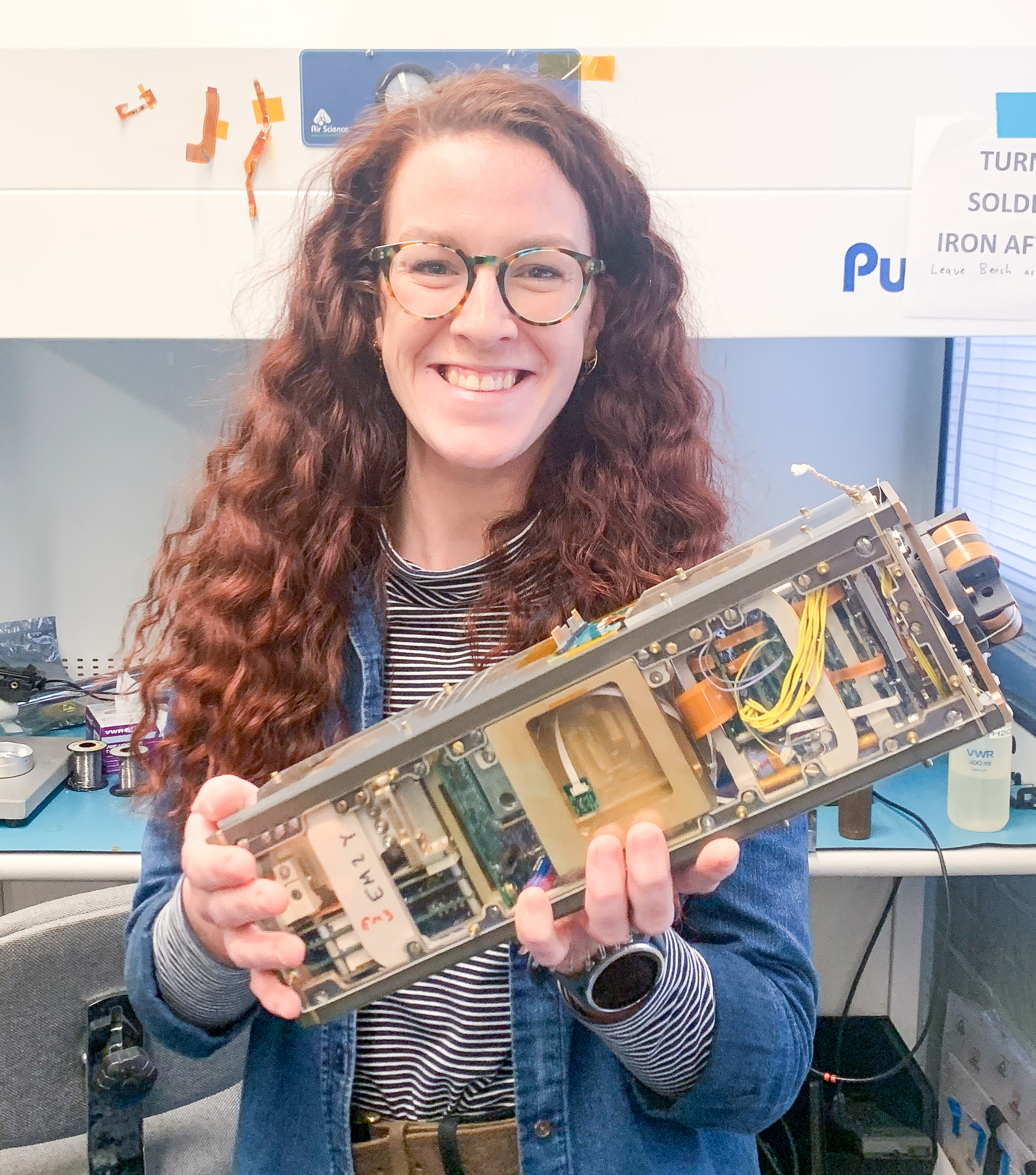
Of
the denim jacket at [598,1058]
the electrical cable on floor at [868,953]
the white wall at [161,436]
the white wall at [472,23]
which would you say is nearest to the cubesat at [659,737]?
the denim jacket at [598,1058]

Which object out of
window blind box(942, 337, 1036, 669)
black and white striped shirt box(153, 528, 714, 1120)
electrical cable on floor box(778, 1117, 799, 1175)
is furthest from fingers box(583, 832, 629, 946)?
electrical cable on floor box(778, 1117, 799, 1175)

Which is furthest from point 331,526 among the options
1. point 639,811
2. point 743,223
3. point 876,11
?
point 876,11

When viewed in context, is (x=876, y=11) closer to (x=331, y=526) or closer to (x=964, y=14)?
(x=964, y=14)

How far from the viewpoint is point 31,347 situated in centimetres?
174

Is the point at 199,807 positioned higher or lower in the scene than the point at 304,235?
lower

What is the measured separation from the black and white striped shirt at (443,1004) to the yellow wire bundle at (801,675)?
0.19m

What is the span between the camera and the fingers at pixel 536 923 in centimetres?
54

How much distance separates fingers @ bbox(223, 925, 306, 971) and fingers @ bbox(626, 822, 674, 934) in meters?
0.20

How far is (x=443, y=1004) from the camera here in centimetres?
76

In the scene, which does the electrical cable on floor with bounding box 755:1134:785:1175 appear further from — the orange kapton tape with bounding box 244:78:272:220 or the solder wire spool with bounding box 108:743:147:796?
the orange kapton tape with bounding box 244:78:272:220

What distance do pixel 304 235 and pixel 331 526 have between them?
293 mm

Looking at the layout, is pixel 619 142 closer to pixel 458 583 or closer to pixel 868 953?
pixel 458 583

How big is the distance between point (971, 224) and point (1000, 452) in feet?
1.43

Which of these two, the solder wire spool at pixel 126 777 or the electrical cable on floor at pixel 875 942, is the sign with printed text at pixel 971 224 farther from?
the solder wire spool at pixel 126 777
